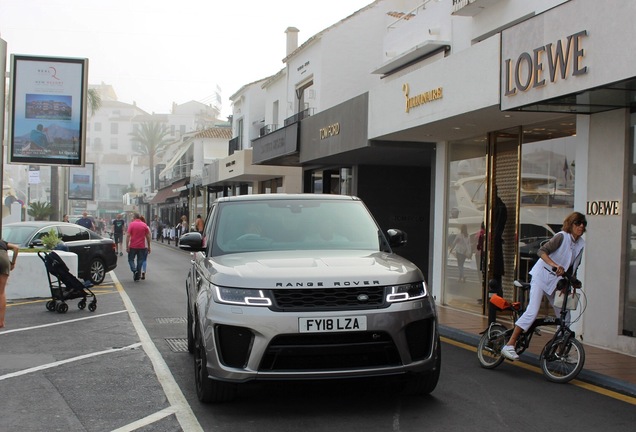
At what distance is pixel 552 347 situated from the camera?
24.1 ft

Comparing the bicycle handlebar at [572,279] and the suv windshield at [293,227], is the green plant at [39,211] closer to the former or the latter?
the suv windshield at [293,227]

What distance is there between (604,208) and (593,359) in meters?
2.09

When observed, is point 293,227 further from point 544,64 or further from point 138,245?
point 138,245

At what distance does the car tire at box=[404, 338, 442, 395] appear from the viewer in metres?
5.96

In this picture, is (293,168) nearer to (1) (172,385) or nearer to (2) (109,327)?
(2) (109,327)

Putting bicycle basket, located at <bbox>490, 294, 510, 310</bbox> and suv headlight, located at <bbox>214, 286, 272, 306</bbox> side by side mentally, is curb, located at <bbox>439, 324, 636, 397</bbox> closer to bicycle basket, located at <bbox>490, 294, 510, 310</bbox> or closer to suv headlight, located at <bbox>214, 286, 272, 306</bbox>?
bicycle basket, located at <bbox>490, 294, 510, 310</bbox>

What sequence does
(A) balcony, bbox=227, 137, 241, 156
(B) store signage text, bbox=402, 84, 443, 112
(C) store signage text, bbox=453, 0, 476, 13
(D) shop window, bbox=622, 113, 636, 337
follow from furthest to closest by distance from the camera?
(A) balcony, bbox=227, 137, 241, 156 < (C) store signage text, bbox=453, 0, 476, 13 < (B) store signage text, bbox=402, 84, 443, 112 < (D) shop window, bbox=622, 113, 636, 337

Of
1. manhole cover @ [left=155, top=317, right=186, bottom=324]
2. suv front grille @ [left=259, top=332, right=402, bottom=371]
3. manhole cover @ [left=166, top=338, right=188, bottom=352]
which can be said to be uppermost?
suv front grille @ [left=259, top=332, right=402, bottom=371]

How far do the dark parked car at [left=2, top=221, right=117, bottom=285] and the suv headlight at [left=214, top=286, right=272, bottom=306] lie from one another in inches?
479

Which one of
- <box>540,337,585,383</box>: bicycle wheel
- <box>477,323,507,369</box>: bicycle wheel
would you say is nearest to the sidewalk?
<box>540,337,585,383</box>: bicycle wheel

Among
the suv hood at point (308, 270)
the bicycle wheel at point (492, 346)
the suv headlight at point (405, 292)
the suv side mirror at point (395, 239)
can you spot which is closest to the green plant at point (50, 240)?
the suv hood at point (308, 270)

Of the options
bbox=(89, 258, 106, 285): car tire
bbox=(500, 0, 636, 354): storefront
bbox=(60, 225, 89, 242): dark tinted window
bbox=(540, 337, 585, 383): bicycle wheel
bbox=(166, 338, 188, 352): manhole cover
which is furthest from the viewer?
bbox=(89, 258, 106, 285): car tire

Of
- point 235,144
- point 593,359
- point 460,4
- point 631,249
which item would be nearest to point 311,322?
point 593,359

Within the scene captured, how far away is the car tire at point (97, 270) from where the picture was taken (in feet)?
59.4
